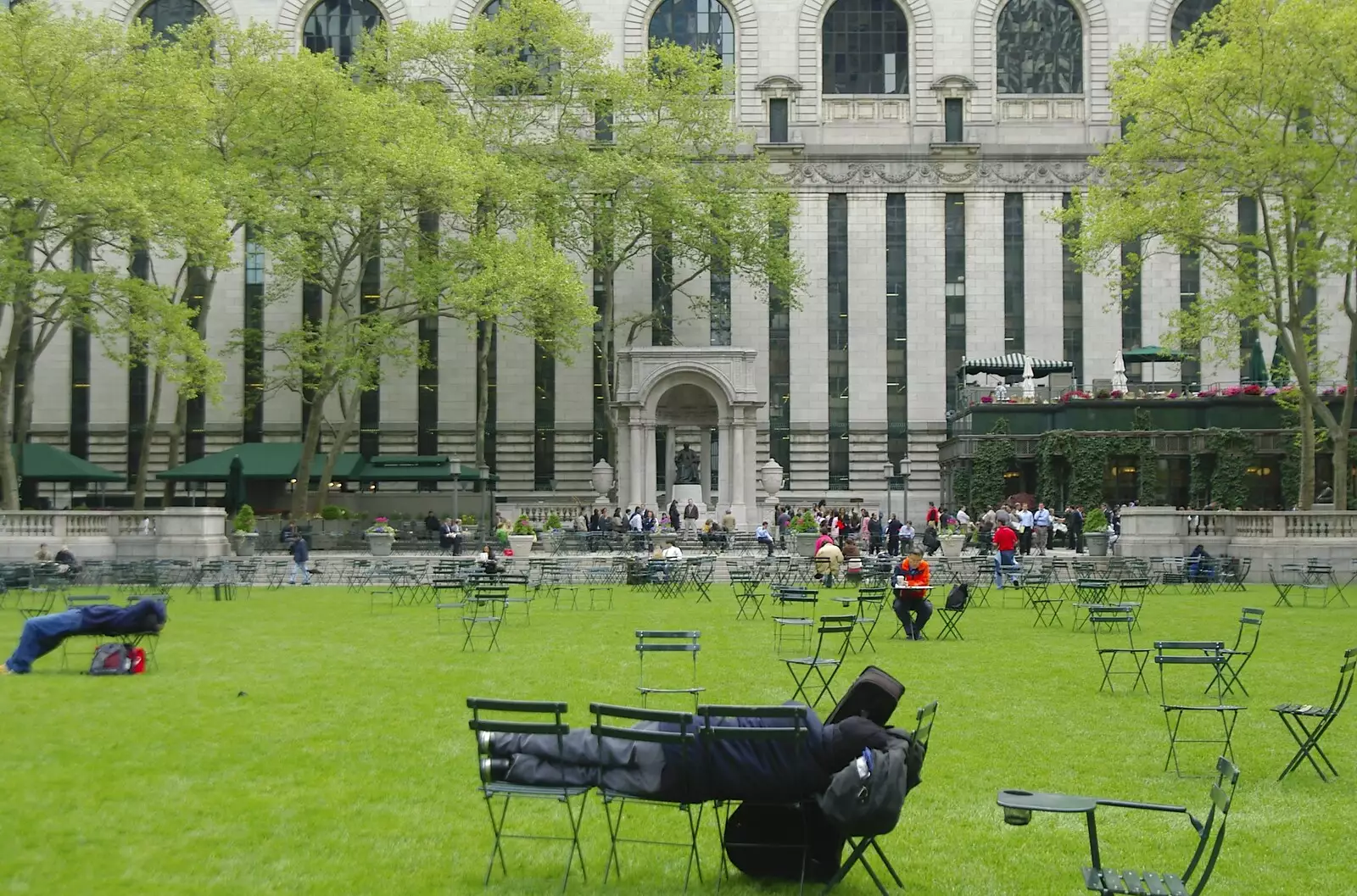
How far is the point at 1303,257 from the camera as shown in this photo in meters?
35.7

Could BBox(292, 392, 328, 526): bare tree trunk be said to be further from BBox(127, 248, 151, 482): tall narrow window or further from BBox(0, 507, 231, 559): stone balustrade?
BBox(127, 248, 151, 482): tall narrow window

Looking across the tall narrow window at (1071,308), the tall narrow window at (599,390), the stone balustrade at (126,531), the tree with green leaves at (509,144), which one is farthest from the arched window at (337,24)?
the tall narrow window at (1071,308)

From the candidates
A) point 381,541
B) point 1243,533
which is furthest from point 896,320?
point 381,541

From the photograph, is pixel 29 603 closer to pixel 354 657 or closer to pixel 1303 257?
pixel 354 657

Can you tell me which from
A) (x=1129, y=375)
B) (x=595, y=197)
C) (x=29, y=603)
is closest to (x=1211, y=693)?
(x=29, y=603)

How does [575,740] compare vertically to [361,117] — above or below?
below

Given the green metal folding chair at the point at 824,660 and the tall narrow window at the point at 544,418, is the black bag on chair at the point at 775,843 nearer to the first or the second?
the green metal folding chair at the point at 824,660

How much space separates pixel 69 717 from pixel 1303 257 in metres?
32.9

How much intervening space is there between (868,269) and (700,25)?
13.8m

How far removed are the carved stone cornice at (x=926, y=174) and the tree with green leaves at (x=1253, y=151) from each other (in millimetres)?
21354

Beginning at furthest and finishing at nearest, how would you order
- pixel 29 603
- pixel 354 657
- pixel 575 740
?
1. pixel 29 603
2. pixel 354 657
3. pixel 575 740

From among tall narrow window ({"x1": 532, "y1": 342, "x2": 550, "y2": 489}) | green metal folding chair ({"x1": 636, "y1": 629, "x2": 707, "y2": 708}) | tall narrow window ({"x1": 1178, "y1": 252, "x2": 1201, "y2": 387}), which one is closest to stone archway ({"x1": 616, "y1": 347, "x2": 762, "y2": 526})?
tall narrow window ({"x1": 532, "y1": 342, "x2": 550, "y2": 489})

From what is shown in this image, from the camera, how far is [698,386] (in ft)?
169

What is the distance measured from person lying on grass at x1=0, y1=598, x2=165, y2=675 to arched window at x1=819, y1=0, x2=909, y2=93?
1985 inches
